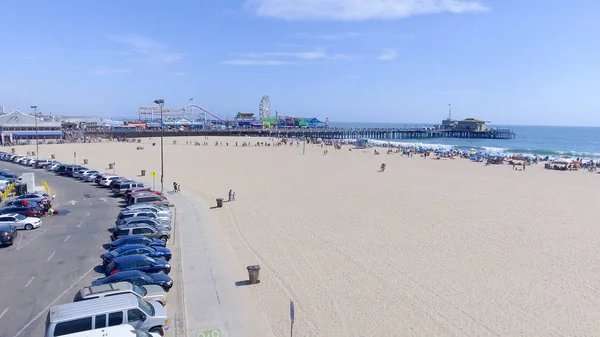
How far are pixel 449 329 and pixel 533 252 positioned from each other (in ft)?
25.3

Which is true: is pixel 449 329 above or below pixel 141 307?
below

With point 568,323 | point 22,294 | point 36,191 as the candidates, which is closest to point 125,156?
point 36,191

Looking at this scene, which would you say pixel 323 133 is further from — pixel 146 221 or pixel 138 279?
pixel 138 279

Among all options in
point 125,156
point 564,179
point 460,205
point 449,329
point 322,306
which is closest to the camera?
point 449,329

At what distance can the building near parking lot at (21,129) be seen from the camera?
67.3 meters

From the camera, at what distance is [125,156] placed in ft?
161

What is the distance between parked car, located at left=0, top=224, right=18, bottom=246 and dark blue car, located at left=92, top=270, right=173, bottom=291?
259 inches

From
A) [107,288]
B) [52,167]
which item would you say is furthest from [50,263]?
[52,167]

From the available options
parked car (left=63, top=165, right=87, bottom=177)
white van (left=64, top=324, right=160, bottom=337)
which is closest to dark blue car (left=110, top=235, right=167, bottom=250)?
white van (left=64, top=324, right=160, bottom=337)

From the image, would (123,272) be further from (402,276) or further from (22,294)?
(402,276)

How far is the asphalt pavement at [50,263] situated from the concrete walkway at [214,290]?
9.36ft

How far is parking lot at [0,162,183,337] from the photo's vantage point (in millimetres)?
10367

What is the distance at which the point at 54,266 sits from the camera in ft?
44.9

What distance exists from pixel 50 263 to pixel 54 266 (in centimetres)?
40
